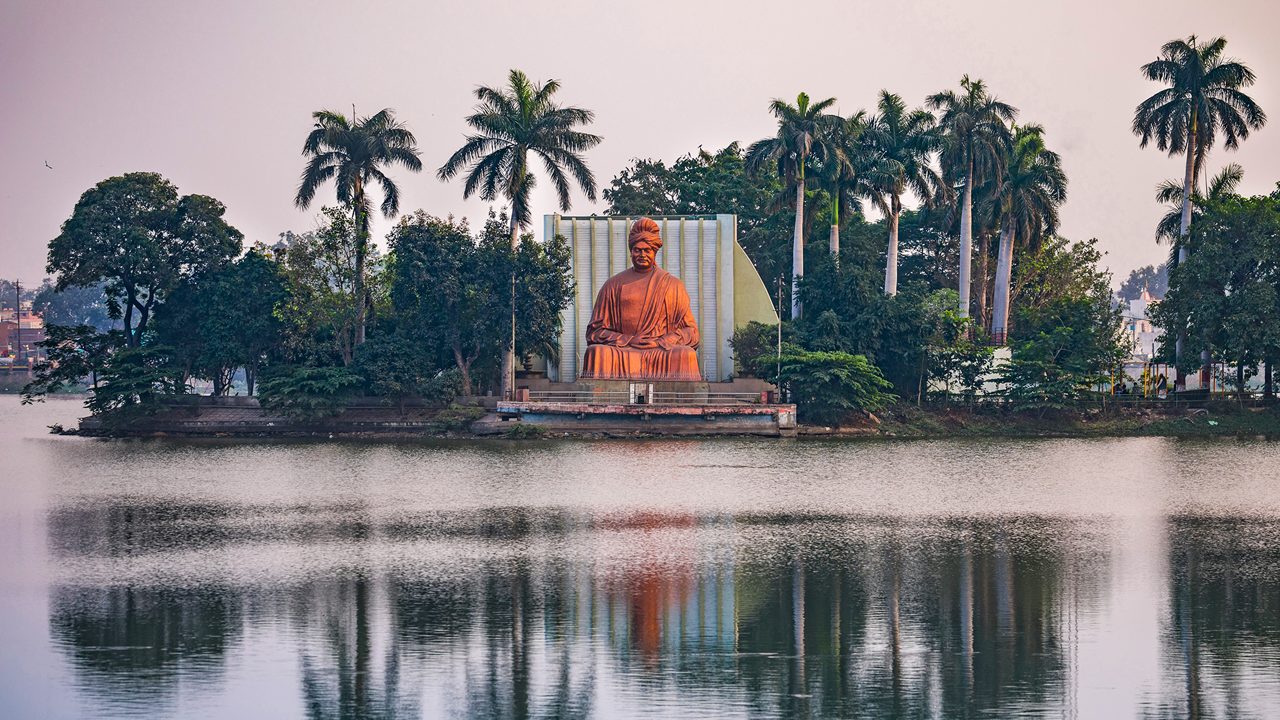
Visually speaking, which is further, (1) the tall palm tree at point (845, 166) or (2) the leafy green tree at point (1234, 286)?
(1) the tall palm tree at point (845, 166)

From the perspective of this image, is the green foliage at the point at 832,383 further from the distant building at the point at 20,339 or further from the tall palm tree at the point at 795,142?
the distant building at the point at 20,339

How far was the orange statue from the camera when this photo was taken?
59.1 metres

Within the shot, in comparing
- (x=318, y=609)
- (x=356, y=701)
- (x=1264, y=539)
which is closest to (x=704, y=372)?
(x=1264, y=539)

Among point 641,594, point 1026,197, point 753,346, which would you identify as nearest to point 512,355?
point 753,346

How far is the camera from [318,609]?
22.1 m

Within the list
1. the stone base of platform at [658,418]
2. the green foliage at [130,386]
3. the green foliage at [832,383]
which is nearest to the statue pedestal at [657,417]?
the stone base of platform at [658,418]

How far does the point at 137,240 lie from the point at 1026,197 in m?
37.4

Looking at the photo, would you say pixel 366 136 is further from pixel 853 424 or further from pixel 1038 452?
pixel 1038 452

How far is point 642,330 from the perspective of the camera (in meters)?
60.0

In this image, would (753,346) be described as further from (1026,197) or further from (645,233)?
(1026,197)

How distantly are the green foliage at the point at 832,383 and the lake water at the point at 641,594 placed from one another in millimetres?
14205

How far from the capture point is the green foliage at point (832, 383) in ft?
184

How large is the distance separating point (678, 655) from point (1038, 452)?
3240 cm

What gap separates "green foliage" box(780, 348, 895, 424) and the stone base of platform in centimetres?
165
